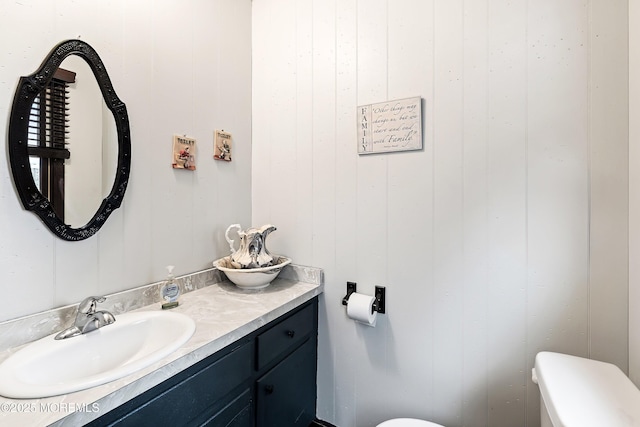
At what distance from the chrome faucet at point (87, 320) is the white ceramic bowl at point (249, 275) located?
19.4 inches

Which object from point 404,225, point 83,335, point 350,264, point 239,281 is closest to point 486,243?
point 404,225

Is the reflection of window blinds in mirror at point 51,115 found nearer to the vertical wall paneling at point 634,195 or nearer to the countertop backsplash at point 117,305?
the countertop backsplash at point 117,305

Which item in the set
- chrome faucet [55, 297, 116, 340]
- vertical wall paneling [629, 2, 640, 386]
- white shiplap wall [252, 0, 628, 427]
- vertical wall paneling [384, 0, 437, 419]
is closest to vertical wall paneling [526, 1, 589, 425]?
white shiplap wall [252, 0, 628, 427]

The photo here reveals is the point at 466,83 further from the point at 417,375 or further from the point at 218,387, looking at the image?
the point at 218,387

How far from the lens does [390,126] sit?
1.32 m

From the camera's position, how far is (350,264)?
144cm

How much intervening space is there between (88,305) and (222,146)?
93 cm

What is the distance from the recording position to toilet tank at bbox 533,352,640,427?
67cm

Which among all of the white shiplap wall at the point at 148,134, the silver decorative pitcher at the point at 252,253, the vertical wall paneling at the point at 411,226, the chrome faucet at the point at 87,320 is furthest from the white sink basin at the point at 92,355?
the vertical wall paneling at the point at 411,226

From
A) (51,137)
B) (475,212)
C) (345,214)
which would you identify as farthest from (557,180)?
(51,137)

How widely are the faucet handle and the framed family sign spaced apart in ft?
3.99

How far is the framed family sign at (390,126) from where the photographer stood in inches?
49.8

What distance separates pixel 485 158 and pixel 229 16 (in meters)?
1.53

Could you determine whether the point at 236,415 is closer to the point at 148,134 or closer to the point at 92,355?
the point at 92,355
